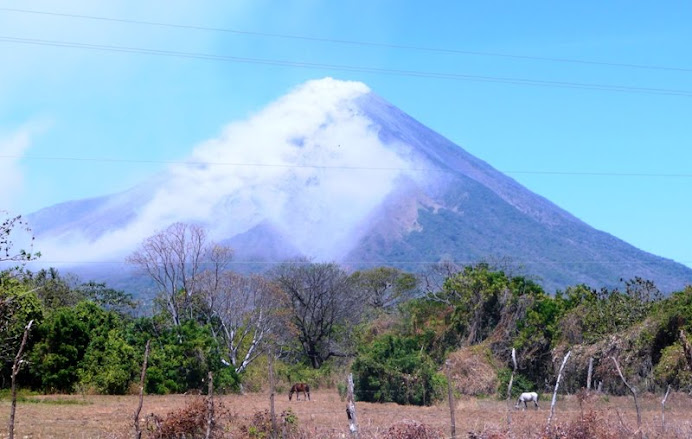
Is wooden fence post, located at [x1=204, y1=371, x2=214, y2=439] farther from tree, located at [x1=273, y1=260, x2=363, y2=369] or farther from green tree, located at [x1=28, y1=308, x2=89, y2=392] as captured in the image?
tree, located at [x1=273, y1=260, x2=363, y2=369]

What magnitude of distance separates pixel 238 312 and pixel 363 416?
20.6 m

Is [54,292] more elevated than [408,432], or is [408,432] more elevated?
[54,292]

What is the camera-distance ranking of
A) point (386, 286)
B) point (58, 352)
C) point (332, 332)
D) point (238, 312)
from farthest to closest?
point (386, 286), point (332, 332), point (238, 312), point (58, 352)

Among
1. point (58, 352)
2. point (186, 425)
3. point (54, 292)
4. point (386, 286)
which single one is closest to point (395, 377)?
point (58, 352)

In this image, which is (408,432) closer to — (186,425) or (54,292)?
(186,425)

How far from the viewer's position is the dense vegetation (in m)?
28.7

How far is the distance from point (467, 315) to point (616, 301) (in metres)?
7.60

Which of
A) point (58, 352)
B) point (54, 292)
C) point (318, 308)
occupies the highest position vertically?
point (54, 292)

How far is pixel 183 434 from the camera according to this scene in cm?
1398

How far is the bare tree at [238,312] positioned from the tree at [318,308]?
120 inches

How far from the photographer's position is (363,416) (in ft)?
67.3

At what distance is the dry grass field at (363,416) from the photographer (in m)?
13.9

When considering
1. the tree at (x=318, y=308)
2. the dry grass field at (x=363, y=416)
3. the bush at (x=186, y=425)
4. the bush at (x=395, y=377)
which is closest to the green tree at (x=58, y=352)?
the dry grass field at (x=363, y=416)

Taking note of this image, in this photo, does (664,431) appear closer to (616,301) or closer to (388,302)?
(616,301)
